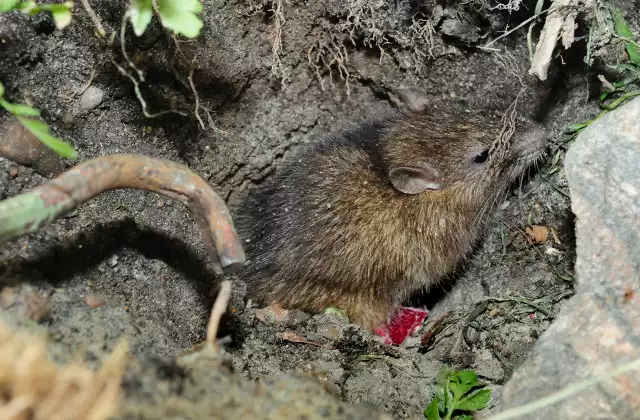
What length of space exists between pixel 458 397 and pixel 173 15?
8.16 ft

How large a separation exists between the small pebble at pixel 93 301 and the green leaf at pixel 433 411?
72.6 inches

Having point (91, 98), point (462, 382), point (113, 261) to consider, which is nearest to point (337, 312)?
point (462, 382)

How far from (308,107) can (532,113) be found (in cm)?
177

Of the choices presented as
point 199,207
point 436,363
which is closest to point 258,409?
point 199,207

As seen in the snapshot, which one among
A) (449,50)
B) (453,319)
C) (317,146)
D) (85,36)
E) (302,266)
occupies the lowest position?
(453,319)

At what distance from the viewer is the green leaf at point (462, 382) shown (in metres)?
3.35

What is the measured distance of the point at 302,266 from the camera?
13.3 feet

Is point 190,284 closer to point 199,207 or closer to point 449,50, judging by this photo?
point 199,207

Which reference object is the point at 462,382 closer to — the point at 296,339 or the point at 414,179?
the point at 296,339

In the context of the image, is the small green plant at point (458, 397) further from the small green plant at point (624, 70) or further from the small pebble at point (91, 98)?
the small pebble at point (91, 98)

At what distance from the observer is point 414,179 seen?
4141mm

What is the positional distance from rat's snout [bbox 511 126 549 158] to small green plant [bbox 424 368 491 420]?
5.34 feet

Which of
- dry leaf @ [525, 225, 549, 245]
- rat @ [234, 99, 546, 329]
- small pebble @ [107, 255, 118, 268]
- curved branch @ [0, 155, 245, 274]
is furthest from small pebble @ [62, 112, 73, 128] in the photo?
dry leaf @ [525, 225, 549, 245]

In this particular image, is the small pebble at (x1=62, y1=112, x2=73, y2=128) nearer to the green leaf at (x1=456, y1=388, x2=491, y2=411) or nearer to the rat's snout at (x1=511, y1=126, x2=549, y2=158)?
the green leaf at (x1=456, y1=388, x2=491, y2=411)
